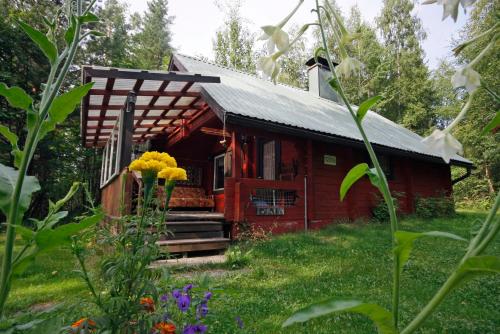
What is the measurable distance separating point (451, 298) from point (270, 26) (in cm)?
432

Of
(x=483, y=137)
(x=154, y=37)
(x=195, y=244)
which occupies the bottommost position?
(x=195, y=244)

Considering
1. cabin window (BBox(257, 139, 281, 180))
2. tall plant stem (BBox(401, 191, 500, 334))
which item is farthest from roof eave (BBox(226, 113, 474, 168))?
tall plant stem (BBox(401, 191, 500, 334))

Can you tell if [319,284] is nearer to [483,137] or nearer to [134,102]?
[134,102]

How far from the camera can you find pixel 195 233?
666 cm

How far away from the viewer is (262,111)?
26.8 ft

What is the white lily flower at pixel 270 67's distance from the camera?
31.8 inches

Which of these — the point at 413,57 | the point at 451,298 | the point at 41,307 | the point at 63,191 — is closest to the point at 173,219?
the point at 41,307

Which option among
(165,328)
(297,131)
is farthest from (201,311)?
(297,131)

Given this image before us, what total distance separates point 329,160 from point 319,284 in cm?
595

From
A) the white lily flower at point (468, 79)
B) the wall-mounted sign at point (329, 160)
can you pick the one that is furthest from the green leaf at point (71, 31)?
the wall-mounted sign at point (329, 160)

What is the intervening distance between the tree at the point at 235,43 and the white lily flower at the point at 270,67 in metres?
26.0

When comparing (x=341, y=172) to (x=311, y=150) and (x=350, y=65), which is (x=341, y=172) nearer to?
(x=311, y=150)

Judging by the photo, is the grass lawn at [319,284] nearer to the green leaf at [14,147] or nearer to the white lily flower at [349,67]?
the green leaf at [14,147]

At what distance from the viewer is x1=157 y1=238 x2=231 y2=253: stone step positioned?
594cm
